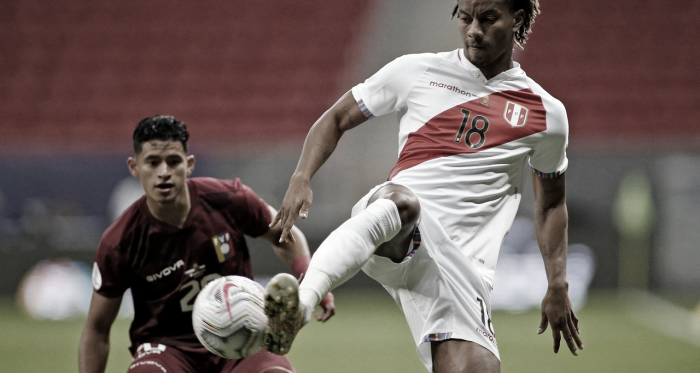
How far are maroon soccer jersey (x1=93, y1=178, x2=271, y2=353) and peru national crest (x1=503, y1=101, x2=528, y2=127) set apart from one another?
1.71 metres

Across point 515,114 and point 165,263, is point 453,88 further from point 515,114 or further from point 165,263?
point 165,263

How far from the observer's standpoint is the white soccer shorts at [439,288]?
3.88 m

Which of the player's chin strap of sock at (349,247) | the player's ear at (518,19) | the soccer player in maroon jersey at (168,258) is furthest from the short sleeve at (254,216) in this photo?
the player's ear at (518,19)

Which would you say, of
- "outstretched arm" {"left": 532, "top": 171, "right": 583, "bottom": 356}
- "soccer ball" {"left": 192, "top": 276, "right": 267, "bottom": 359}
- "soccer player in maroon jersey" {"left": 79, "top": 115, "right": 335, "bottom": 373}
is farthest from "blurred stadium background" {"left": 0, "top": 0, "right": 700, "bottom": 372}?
"soccer ball" {"left": 192, "top": 276, "right": 267, "bottom": 359}

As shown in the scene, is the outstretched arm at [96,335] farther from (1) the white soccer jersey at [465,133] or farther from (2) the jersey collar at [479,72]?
(2) the jersey collar at [479,72]

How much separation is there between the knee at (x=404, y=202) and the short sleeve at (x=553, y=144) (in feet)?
3.04

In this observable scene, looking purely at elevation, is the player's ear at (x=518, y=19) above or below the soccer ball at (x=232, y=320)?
above

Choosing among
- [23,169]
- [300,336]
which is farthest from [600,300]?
[23,169]

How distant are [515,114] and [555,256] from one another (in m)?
0.81

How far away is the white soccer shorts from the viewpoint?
3883 millimetres

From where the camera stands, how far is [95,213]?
11.9 metres

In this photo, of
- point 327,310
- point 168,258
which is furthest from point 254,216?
point 327,310

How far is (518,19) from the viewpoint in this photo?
162 inches

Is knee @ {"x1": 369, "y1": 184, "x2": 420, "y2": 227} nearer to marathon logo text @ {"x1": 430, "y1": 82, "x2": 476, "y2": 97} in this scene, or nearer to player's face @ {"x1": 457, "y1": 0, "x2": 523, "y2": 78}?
marathon logo text @ {"x1": 430, "y1": 82, "x2": 476, "y2": 97}
